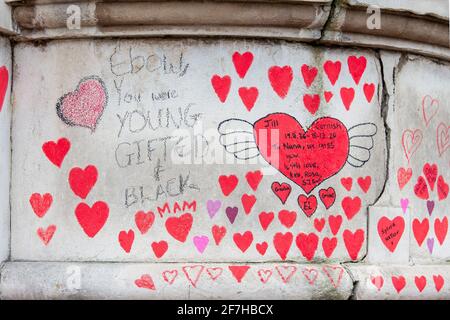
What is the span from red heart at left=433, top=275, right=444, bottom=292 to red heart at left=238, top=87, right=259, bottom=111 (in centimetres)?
149

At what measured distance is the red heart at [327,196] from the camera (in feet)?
14.4

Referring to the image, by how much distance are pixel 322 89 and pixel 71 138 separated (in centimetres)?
141

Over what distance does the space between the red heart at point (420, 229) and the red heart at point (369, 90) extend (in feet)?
2.60

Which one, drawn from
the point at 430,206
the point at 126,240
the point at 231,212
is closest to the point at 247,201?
the point at 231,212

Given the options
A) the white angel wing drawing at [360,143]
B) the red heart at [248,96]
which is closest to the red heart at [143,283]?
the red heart at [248,96]

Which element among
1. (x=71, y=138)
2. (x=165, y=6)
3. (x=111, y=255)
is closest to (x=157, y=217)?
(x=111, y=255)

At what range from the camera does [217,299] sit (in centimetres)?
419

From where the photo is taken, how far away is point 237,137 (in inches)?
170

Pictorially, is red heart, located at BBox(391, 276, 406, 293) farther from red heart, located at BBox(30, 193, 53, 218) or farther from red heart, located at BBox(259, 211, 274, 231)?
red heart, located at BBox(30, 193, 53, 218)

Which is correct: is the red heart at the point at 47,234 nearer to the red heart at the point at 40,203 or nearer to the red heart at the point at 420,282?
the red heart at the point at 40,203

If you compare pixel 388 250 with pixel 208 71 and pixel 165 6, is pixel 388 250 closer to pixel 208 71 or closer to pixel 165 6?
pixel 208 71

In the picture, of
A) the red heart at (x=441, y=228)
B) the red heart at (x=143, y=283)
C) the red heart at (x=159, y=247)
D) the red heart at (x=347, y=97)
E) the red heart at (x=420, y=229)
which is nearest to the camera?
the red heart at (x=143, y=283)

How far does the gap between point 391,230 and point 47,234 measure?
194cm

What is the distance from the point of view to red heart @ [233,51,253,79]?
4312 mm
